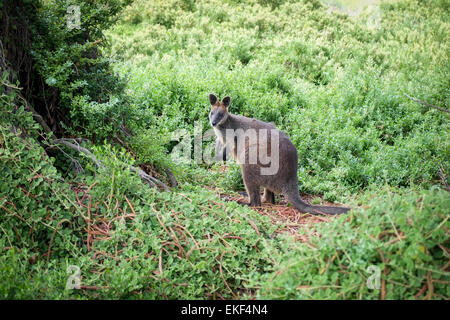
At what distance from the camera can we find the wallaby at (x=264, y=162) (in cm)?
501

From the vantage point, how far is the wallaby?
5012 millimetres

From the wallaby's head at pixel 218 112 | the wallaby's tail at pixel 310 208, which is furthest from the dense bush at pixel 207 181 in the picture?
the wallaby's head at pixel 218 112

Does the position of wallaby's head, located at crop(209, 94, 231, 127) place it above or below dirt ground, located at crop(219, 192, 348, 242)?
above

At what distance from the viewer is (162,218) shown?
366 centimetres

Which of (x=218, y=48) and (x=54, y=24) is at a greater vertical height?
(x=54, y=24)

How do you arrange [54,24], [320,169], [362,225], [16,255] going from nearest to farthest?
[362,225] < [16,255] < [54,24] < [320,169]

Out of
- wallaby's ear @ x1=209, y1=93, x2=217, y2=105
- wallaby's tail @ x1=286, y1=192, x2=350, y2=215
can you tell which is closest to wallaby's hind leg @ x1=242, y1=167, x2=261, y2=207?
wallaby's tail @ x1=286, y1=192, x2=350, y2=215

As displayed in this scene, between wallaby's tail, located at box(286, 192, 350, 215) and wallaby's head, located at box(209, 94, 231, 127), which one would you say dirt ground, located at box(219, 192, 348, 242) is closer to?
wallaby's tail, located at box(286, 192, 350, 215)

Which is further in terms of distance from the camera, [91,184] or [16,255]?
[91,184]

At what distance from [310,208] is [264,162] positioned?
0.80 metres

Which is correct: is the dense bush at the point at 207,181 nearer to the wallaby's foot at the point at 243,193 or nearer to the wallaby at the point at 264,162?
the wallaby's foot at the point at 243,193

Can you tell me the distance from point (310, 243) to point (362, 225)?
1.18ft
